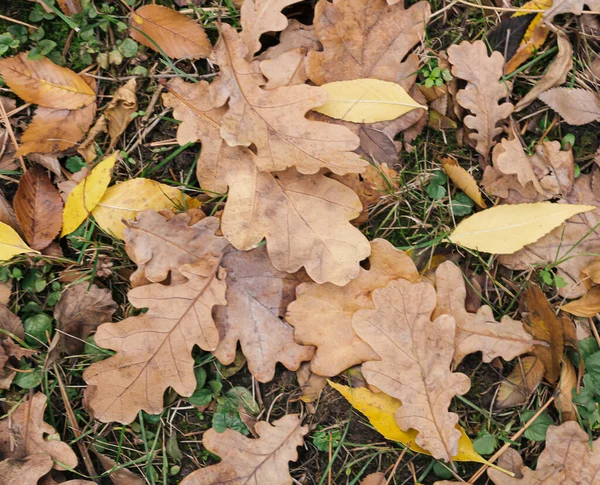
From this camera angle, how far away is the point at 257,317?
8.08 feet

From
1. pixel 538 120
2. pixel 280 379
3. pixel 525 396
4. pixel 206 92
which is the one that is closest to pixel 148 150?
pixel 206 92

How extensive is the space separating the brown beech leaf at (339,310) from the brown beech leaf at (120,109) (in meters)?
1.04

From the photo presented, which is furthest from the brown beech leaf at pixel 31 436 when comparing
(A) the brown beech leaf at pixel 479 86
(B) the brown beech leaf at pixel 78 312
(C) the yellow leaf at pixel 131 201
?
(A) the brown beech leaf at pixel 479 86

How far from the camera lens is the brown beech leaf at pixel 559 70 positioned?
8.37 feet

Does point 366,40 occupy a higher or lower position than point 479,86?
higher

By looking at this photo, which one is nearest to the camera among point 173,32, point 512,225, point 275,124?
point 275,124

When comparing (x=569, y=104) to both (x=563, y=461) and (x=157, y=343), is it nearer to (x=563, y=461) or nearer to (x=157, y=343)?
(x=563, y=461)

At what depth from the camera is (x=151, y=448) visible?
2514 millimetres

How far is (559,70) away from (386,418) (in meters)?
1.63

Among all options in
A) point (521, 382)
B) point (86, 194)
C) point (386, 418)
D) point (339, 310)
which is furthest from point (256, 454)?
point (86, 194)

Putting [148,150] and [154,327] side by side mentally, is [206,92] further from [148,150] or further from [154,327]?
[154,327]

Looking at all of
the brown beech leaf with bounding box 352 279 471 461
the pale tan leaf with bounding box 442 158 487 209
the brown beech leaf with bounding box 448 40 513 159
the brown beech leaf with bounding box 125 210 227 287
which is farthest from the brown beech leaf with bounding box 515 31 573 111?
the brown beech leaf with bounding box 125 210 227 287

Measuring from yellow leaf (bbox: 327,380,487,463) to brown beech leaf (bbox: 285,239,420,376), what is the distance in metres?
0.12

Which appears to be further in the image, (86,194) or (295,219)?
(86,194)
